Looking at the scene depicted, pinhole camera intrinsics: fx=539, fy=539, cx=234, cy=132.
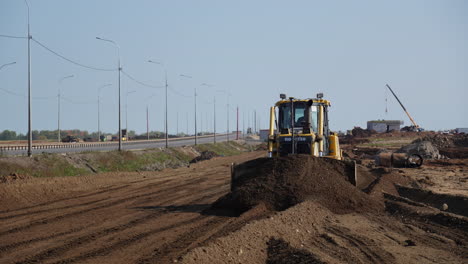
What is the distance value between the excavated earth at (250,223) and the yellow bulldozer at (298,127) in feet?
5.56

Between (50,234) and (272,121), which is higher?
(272,121)

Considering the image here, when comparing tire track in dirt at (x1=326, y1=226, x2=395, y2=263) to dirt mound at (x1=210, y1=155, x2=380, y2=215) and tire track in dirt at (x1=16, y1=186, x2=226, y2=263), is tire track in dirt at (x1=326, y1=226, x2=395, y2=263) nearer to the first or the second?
dirt mound at (x1=210, y1=155, x2=380, y2=215)

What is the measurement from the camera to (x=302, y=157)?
55.2ft

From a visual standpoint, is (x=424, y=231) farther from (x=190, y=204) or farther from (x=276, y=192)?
(x=190, y=204)

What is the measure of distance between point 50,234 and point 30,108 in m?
16.8

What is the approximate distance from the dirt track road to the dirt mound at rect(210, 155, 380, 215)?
3.88 feet

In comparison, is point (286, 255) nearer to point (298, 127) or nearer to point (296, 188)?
point (296, 188)

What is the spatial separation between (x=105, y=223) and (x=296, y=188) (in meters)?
5.43

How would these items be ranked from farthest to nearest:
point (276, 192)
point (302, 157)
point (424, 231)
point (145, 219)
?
point (302, 157)
point (276, 192)
point (145, 219)
point (424, 231)

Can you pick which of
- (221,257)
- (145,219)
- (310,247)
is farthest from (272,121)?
(221,257)

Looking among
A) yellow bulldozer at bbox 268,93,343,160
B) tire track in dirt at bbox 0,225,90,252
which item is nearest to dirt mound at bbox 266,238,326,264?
tire track in dirt at bbox 0,225,90,252

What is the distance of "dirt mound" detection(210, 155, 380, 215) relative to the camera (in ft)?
49.4

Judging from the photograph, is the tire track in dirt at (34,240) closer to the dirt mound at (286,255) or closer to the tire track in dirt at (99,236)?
the tire track in dirt at (99,236)

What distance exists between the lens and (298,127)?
749 inches
